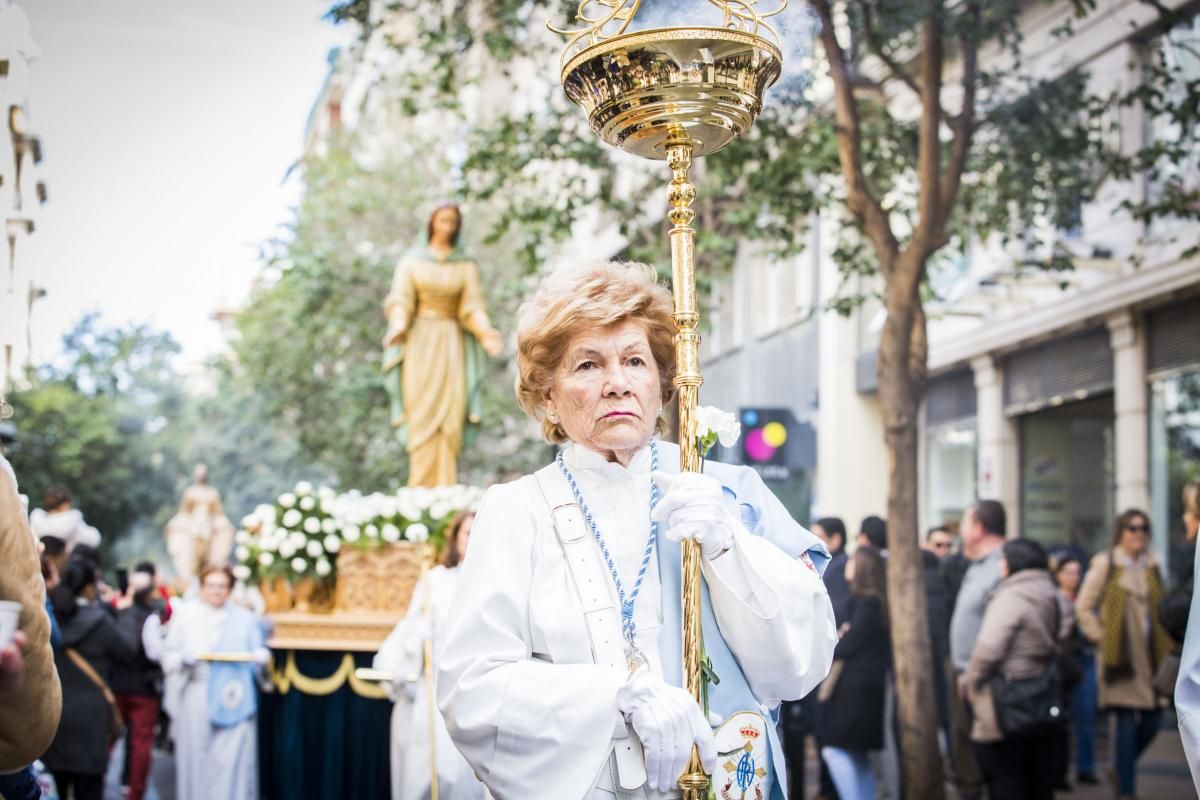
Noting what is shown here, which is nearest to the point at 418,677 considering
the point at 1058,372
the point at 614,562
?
the point at 614,562

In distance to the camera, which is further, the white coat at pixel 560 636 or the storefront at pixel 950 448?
the storefront at pixel 950 448

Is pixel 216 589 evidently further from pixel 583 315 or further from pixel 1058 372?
pixel 1058 372

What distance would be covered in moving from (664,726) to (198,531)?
22.9 m

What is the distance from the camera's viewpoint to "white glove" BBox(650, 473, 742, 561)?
11.4 feet

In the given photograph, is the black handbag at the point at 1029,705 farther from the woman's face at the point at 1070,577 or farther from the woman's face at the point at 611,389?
the woman's face at the point at 611,389

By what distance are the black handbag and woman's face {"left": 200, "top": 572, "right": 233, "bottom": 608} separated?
16.1 ft

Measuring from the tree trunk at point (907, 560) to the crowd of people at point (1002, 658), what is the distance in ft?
0.53

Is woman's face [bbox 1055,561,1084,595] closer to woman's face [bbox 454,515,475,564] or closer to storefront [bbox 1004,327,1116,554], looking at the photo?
storefront [bbox 1004,327,1116,554]

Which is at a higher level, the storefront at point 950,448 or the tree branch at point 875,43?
the tree branch at point 875,43

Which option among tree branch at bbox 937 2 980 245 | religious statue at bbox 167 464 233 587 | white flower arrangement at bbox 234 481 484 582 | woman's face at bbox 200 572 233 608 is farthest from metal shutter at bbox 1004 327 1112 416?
religious statue at bbox 167 464 233 587

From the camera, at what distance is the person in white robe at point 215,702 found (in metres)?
9.45

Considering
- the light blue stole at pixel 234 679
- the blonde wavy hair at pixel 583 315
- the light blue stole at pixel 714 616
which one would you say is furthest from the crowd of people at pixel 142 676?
the light blue stole at pixel 714 616

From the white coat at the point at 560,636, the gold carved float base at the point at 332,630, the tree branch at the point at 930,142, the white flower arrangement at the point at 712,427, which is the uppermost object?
the tree branch at the point at 930,142

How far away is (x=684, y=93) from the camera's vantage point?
3.79m
